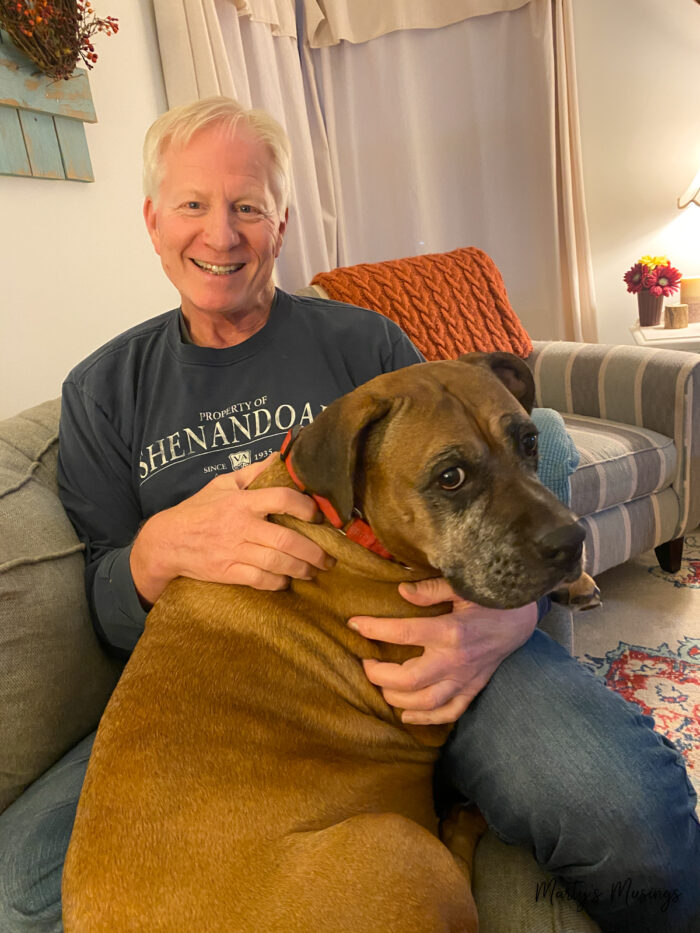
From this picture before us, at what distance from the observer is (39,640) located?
1403mm

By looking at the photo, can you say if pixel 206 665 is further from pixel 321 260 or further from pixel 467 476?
pixel 321 260

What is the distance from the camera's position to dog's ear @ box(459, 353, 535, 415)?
156 cm

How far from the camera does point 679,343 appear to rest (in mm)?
3715

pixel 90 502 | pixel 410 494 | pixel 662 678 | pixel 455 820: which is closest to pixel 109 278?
pixel 90 502

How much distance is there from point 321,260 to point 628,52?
2551 millimetres

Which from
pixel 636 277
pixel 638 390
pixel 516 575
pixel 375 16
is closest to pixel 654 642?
pixel 638 390

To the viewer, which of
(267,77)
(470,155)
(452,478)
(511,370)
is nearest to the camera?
(452,478)

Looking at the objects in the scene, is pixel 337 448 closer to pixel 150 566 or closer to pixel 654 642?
pixel 150 566

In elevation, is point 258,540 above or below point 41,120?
below

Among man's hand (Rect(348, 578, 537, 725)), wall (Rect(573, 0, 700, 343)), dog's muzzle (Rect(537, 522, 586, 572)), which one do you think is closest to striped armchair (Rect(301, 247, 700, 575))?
man's hand (Rect(348, 578, 537, 725))

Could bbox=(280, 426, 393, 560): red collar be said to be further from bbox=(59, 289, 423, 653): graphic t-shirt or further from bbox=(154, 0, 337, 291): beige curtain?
bbox=(154, 0, 337, 291): beige curtain

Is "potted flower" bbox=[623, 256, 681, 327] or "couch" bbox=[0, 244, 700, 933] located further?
"potted flower" bbox=[623, 256, 681, 327]

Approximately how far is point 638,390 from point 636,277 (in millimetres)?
1690

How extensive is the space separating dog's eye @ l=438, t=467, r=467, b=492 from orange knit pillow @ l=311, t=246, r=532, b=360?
1.87 metres
